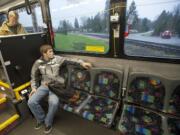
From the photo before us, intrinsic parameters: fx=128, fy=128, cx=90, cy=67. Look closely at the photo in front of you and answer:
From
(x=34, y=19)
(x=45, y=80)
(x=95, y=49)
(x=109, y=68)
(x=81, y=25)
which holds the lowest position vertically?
(x=45, y=80)

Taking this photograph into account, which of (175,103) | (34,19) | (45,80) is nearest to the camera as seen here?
(175,103)

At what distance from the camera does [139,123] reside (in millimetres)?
1418

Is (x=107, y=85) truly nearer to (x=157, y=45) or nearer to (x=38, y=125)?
(x=157, y=45)

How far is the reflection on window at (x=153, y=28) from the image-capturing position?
5.02 feet

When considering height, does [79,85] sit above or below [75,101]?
above

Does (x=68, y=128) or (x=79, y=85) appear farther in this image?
(x=79, y=85)

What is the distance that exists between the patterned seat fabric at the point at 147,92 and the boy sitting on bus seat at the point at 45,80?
71 centimetres

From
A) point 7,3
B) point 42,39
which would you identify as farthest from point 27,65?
point 7,3

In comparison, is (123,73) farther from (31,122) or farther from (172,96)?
(31,122)

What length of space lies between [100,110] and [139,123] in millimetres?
490

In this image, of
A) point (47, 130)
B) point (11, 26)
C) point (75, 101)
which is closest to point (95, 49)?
point (75, 101)

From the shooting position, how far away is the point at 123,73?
67.9 inches

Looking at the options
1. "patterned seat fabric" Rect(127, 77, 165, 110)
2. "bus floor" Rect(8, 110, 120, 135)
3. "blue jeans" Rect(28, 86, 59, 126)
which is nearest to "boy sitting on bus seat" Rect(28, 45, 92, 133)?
"blue jeans" Rect(28, 86, 59, 126)

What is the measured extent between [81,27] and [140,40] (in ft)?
3.28
